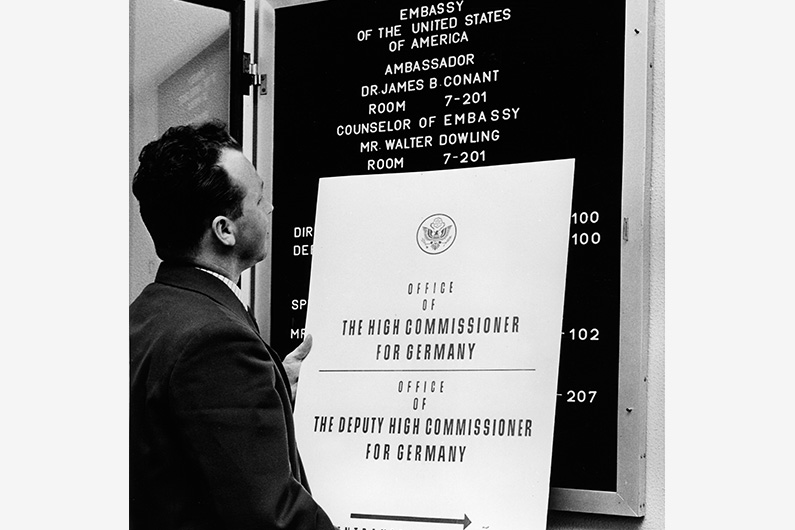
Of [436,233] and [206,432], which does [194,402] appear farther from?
[436,233]

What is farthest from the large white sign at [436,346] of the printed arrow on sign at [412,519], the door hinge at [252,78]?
the door hinge at [252,78]

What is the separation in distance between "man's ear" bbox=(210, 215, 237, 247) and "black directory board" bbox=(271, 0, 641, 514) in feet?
2.28

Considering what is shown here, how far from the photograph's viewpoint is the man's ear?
1.50m

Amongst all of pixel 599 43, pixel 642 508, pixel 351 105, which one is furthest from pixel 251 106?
pixel 642 508

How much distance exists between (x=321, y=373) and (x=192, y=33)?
69 centimetres

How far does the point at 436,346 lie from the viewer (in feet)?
6.62

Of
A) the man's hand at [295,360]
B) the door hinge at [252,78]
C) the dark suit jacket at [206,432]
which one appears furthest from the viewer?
the door hinge at [252,78]

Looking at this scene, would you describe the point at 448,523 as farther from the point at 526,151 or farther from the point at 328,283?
the point at 526,151

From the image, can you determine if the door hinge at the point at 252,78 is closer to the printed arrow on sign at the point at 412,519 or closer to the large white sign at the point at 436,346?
the large white sign at the point at 436,346

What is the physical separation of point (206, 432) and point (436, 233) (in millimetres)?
829

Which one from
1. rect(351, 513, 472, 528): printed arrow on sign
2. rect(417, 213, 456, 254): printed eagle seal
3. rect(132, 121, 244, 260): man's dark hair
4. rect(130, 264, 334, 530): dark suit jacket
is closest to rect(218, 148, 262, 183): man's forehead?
rect(132, 121, 244, 260): man's dark hair

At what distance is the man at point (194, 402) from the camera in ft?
4.36

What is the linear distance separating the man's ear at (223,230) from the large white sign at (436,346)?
0.61m

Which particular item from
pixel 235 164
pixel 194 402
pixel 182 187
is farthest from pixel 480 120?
pixel 194 402
